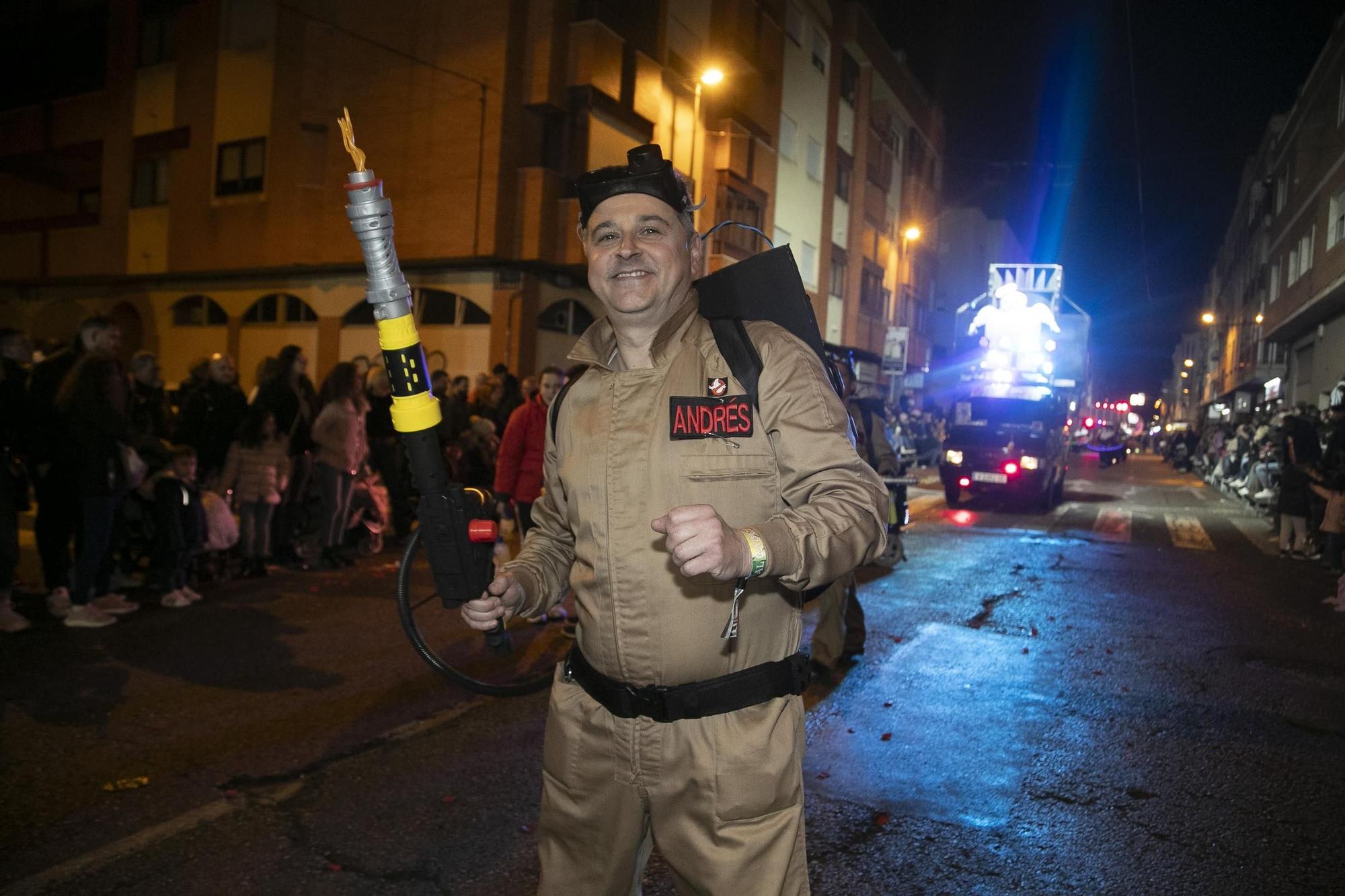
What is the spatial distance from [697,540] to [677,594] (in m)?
0.44

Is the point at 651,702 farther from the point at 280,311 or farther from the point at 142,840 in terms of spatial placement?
the point at 280,311

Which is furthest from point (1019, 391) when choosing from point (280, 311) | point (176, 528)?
point (280, 311)

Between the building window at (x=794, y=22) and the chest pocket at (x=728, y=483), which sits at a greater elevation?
the building window at (x=794, y=22)

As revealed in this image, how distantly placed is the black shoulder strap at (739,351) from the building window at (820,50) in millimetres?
32917

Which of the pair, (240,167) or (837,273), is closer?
(240,167)

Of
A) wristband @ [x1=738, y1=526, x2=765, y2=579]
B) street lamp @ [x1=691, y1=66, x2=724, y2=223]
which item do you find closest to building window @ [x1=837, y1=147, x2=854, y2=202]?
street lamp @ [x1=691, y1=66, x2=724, y2=223]

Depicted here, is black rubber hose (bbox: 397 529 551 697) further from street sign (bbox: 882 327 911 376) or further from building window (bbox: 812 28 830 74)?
street sign (bbox: 882 327 911 376)

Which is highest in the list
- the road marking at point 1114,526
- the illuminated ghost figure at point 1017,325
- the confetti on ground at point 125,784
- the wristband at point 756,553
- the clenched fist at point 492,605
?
the illuminated ghost figure at point 1017,325

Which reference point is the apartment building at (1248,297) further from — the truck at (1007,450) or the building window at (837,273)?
the truck at (1007,450)

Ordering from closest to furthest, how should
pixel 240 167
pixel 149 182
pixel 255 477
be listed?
1. pixel 255 477
2. pixel 240 167
3. pixel 149 182

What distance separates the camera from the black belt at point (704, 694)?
6.45 ft

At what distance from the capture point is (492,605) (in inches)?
80.0

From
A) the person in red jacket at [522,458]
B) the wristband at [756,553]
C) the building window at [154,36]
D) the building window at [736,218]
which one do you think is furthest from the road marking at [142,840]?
the building window at [154,36]

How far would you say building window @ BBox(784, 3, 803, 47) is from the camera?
96.4ft
